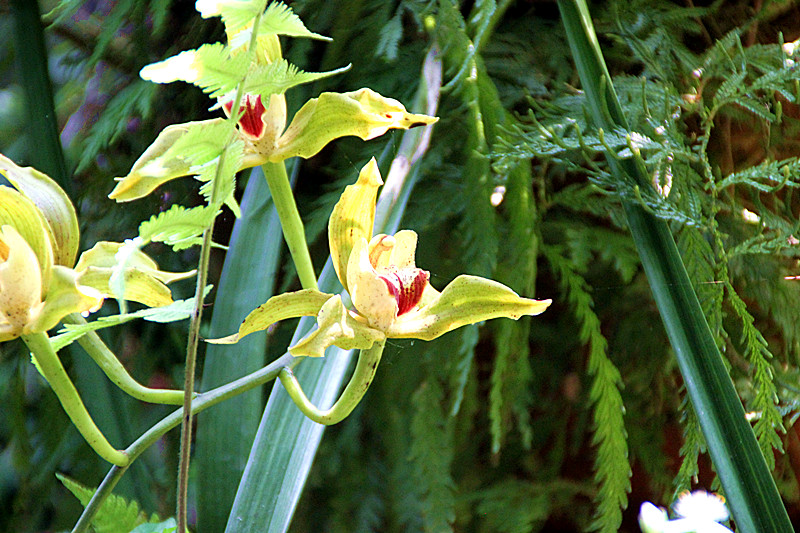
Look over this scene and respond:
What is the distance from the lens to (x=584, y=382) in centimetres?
57

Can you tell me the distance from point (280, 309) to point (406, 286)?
53mm

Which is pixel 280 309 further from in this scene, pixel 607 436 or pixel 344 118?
pixel 607 436

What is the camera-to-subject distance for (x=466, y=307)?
0.25 meters

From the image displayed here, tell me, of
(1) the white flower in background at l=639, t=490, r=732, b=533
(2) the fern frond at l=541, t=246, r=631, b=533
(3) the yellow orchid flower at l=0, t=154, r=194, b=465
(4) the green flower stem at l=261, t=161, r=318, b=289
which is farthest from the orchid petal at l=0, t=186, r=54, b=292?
(2) the fern frond at l=541, t=246, r=631, b=533

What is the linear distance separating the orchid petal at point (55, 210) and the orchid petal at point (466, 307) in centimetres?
13

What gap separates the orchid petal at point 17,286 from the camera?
212 millimetres

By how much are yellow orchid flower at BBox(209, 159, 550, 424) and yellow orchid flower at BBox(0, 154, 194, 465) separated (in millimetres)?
44

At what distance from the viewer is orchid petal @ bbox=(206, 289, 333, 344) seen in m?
0.24

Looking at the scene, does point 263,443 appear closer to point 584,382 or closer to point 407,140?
point 407,140

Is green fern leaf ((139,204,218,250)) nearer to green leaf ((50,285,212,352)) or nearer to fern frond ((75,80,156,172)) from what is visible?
green leaf ((50,285,212,352))

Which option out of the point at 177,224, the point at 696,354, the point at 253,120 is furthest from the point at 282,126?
the point at 696,354

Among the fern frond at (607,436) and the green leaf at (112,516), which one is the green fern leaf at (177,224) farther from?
the fern frond at (607,436)

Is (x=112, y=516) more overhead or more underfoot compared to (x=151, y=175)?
more underfoot

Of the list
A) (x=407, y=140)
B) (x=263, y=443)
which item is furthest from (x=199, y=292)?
(x=407, y=140)
